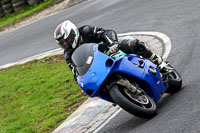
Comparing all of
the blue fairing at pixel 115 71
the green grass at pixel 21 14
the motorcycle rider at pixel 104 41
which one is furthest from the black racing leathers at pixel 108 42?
the green grass at pixel 21 14

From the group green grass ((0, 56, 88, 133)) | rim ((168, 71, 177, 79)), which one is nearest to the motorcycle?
rim ((168, 71, 177, 79))

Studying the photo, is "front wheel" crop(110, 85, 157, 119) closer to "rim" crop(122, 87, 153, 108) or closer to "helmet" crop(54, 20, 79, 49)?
"rim" crop(122, 87, 153, 108)

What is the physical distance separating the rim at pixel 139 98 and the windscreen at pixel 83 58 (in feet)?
2.17

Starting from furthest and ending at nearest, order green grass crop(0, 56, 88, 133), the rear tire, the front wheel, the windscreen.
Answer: green grass crop(0, 56, 88, 133) → the rear tire → the windscreen → the front wheel

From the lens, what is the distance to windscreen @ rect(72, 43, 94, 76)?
245 inches

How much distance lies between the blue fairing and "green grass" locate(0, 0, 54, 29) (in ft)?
56.9

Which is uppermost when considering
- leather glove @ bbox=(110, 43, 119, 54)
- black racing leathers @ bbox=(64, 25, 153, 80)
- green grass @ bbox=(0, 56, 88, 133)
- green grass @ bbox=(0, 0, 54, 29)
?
leather glove @ bbox=(110, 43, 119, 54)

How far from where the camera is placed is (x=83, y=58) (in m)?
6.31

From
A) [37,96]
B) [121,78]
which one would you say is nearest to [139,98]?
[121,78]

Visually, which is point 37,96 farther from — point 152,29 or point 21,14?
point 21,14

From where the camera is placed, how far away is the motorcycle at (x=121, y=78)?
19.5 feet

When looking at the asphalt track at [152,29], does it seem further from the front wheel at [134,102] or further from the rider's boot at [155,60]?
the rider's boot at [155,60]

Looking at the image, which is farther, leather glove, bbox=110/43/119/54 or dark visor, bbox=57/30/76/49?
dark visor, bbox=57/30/76/49

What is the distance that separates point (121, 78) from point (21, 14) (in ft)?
61.7
